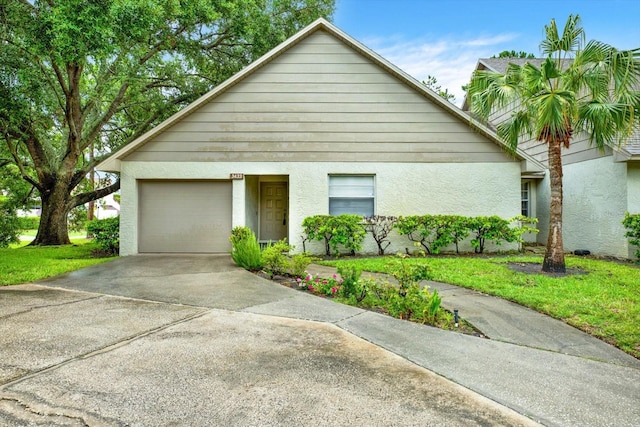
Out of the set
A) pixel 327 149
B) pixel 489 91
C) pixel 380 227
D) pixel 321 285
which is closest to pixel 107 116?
pixel 327 149

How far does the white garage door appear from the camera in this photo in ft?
32.9

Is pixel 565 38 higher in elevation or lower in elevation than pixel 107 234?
higher

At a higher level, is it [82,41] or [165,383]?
[82,41]

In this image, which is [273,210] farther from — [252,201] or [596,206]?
[596,206]

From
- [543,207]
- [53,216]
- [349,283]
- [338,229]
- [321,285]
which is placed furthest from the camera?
[53,216]

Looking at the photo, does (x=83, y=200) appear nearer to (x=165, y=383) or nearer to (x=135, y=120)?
(x=135, y=120)

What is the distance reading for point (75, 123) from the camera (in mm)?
12695

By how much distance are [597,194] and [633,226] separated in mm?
1705

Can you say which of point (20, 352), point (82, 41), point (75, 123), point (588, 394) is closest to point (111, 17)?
point (82, 41)

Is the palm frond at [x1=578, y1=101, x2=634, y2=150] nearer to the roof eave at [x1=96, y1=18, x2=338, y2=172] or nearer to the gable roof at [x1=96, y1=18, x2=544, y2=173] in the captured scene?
the gable roof at [x1=96, y1=18, x2=544, y2=173]

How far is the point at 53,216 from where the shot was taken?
13.1 metres

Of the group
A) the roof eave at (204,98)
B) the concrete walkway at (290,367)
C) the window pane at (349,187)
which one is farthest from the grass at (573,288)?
the roof eave at (204,98)

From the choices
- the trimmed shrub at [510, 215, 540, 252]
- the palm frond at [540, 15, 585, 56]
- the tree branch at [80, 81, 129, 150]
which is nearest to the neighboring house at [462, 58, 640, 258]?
the trimmed shrub at [510, 215, 540, 252]

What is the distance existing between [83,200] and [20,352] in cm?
1274
